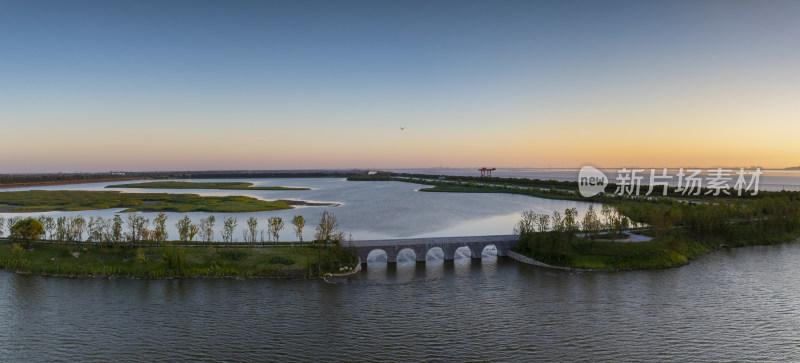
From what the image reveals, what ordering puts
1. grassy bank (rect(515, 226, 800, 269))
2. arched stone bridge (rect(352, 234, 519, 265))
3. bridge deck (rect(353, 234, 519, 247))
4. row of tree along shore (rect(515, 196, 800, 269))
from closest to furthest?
1. grassy bank (rect(515, 226, 800, 269))
2. row of tree along shore (rect(515, 196, 800, 269))
3. arched stone bridge (rect(352, 234, 519, 265))
4. bridge deck (rect(353, 234, 519, 247))

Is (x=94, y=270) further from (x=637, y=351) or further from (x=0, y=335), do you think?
(x=637, y=351)

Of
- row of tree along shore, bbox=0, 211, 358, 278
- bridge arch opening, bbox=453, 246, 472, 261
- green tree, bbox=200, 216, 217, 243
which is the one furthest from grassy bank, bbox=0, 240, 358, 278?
bridge arch opening, bbox=453, 246, 472, 261

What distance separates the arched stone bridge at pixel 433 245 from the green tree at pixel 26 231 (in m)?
30.3

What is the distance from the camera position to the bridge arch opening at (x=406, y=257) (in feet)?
134

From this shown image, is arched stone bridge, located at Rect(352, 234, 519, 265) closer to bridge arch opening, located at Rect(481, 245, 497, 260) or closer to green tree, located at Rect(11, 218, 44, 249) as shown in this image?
bridge arch opening, located at Rect(481, 245, 497, 260)

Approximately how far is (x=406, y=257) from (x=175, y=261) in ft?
68.9

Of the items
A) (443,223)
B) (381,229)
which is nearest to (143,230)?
(381,229)

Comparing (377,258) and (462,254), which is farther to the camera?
(462,254)

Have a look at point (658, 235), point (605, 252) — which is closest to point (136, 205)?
point (605, 252)

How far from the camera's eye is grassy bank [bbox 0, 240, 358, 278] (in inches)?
1396

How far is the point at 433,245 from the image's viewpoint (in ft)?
138

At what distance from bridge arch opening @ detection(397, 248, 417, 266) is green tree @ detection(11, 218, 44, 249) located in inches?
1369

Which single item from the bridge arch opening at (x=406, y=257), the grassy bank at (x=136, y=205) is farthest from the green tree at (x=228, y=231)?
the grassy bank at (x=136, y=205)

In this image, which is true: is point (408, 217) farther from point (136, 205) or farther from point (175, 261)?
point (136, 205)
